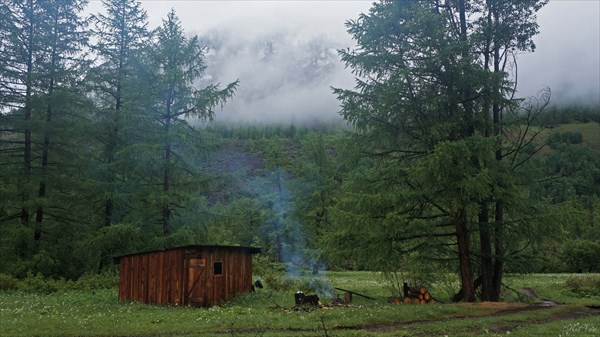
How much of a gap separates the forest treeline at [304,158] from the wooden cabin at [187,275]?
4177mm

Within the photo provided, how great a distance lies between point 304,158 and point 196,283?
2946cm

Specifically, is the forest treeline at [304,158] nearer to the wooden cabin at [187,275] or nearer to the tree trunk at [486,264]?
the tree trunk at [486,264]

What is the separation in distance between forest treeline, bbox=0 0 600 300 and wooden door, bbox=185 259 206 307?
5.41 metres

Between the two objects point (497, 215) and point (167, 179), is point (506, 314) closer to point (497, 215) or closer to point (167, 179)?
point (497, 215)

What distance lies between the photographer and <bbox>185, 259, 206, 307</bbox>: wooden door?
21.3 m

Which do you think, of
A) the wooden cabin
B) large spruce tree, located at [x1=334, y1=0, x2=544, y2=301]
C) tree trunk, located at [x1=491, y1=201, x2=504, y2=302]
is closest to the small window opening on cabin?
the wooden cabin

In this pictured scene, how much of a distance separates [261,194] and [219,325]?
33.2m

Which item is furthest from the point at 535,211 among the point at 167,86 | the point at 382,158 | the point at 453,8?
the point at 167,86

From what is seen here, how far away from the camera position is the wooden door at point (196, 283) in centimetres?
2129

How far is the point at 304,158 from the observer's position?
49.8m

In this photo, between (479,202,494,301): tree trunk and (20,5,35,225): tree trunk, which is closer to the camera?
(479,202,494,301): tree trunk

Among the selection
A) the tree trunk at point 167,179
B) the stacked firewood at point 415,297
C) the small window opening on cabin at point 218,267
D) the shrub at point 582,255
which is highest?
the tree trunk at point 167,179

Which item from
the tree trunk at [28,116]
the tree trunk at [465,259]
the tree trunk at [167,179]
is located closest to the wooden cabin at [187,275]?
the tree trunk at [167,179]

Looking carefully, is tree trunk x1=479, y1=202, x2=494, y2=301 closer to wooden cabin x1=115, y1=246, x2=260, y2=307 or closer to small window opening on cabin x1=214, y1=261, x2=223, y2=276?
wooden cabin x1=115, y1=246, x2=260, y2=307
